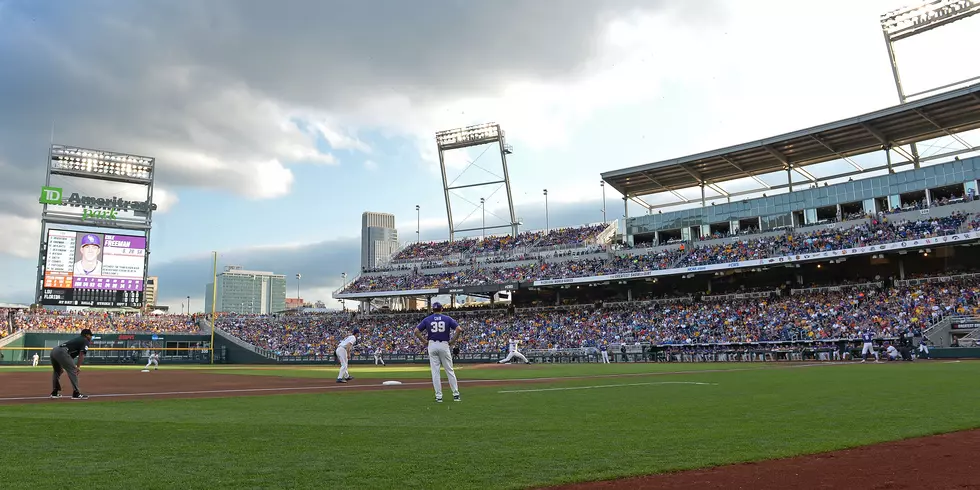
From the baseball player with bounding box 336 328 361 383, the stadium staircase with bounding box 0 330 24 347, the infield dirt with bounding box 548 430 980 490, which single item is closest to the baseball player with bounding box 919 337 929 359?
the baseball player with bounding box 336 328 361 383

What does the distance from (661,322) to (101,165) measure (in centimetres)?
5565

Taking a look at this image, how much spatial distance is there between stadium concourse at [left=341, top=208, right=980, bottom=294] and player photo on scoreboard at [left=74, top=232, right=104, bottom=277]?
22.7 metres

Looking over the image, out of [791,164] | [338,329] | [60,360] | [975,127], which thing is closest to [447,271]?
[338,329]

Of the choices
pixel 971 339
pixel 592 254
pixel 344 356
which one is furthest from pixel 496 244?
pixel 344 356

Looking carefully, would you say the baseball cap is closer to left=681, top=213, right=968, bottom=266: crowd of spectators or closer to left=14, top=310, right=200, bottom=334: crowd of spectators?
left=14, top=310, right=200, bottom=334: crowd of spectators

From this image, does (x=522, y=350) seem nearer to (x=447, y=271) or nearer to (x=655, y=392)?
(x=447, y=271)

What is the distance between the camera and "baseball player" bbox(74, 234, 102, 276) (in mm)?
59531

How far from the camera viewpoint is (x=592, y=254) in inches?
2394

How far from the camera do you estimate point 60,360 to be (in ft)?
45.4

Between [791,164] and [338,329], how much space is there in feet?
144

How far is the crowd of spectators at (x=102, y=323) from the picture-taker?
203ft

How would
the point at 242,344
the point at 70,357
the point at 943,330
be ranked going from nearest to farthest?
the point at 70,357
the point at 943,330
the point at 242,344

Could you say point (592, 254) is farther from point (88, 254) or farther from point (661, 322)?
point (88, 254)

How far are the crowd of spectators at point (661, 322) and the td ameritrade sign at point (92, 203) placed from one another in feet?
49.5
